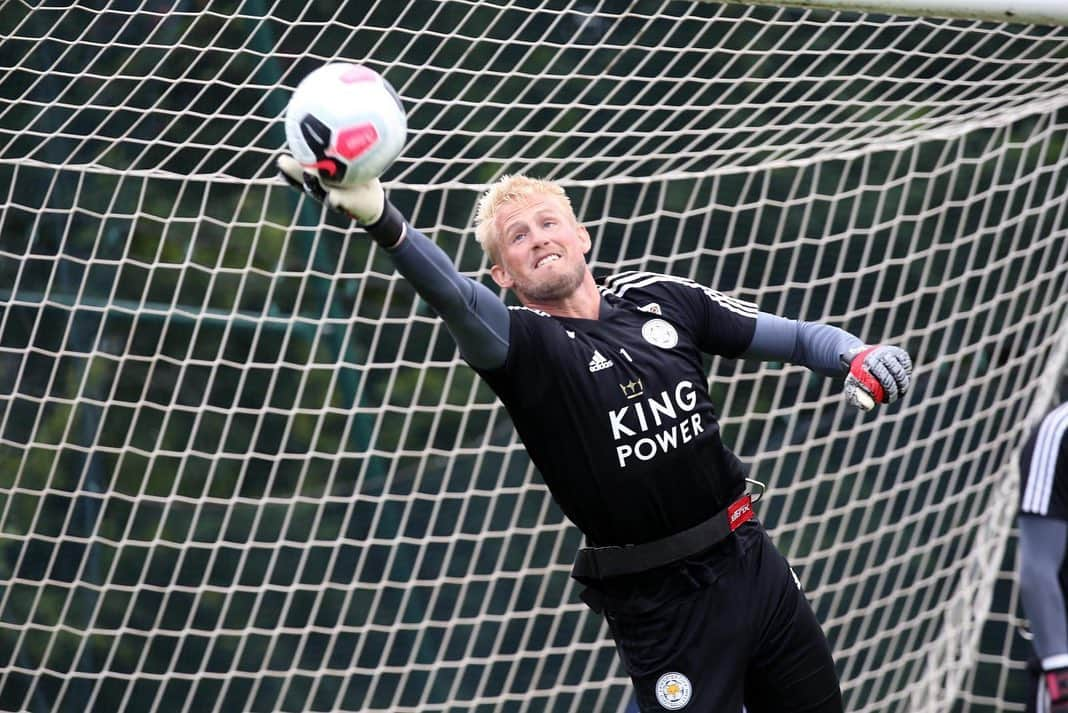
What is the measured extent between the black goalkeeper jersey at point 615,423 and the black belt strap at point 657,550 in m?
0.02

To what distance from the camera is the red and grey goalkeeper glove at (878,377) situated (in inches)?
120

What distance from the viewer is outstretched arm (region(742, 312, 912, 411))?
305cm

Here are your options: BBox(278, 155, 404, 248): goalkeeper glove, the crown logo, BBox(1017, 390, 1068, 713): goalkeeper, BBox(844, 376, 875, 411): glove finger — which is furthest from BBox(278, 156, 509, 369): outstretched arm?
BBox(1017, 390, 1068, 713): goalkeeper

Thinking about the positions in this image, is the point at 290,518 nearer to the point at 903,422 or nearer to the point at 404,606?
the point at 404,606

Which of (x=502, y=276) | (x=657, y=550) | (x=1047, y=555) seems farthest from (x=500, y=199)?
(x=1047, y=555)

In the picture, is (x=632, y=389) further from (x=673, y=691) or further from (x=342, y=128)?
(x=342, y=128)

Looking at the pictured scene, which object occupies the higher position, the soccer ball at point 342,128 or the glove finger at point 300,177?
the soccer ball at point 342,128

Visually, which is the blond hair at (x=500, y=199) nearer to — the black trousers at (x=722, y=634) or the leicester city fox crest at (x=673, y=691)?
the black trousers at (x=722, y=634)

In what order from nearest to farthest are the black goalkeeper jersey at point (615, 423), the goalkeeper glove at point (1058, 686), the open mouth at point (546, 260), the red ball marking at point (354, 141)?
the red ball marking at point (354, 141) → the black goalkeeper jersey at point (615, 423) → the open mouth at point (546, 260) → the goalkeeper glove at point (1058, 686)

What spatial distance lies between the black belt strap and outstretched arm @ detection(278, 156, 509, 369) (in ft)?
1.56

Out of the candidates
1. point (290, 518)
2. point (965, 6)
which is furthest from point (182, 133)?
point (965, 6)

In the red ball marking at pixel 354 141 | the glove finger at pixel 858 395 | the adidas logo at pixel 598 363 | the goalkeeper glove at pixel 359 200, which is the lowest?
the adidas logo at pixel 598 363

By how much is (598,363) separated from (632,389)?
85 millimetres

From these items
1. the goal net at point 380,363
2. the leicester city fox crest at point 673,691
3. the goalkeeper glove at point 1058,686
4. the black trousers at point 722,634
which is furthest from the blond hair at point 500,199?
the goal net at point 380,363
